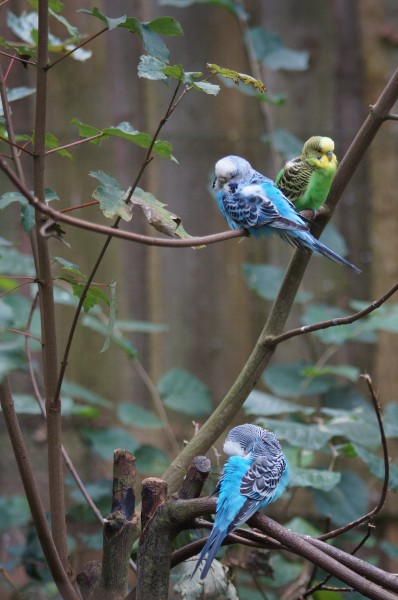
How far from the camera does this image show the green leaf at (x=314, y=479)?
136 centimetres

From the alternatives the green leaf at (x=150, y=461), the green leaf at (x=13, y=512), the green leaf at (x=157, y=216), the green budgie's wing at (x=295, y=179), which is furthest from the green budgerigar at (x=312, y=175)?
the green leaf at (x=13, y=512)

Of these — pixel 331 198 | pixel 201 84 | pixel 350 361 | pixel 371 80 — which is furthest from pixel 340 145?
pixel 201 84

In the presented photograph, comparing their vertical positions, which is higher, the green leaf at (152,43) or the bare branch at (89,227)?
the green leaf at (152,43)

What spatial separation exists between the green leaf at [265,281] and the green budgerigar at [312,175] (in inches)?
24.2

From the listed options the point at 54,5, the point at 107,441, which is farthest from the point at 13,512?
the point at 54,5

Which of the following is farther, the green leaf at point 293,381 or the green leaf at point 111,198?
the green leaf at point 293,381

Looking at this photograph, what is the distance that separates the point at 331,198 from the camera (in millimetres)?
1174

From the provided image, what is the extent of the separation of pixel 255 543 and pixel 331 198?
0.53 m

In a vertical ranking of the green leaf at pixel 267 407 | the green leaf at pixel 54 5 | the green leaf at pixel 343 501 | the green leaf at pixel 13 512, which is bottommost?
the green leaf at pixel 13 512

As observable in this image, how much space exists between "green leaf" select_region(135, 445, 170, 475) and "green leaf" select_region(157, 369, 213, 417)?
16 centimetres

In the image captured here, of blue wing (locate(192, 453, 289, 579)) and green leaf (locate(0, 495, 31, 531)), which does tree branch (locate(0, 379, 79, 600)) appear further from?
green leaf (locate(0, 495, 31, 531))

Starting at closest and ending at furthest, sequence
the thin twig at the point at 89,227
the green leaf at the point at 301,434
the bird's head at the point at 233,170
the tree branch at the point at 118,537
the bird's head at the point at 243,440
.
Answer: the thin twig at the point at 89,227
the tree branch at the point at 118,537
the bird's head at the point at 243,440
the bird's head at the point at 233,170
the green leaf at the point at 301,434

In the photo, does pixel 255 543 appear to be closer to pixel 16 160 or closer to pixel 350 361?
pixel 16 160

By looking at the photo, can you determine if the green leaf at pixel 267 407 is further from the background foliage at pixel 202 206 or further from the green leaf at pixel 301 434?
the background foliage at pixel 202 206
